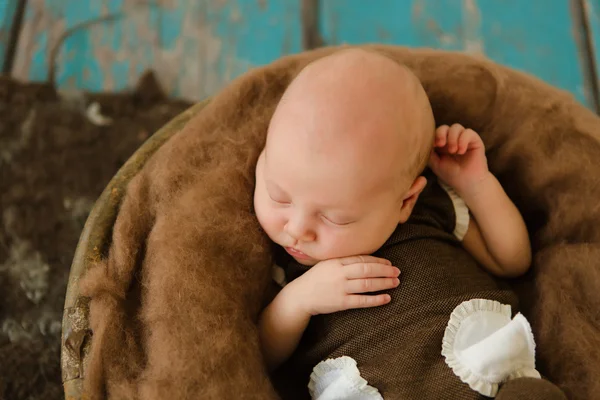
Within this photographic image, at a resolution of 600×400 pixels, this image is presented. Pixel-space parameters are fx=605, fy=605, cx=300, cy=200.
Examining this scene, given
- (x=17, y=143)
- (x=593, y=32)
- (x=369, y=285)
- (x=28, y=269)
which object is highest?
(x=593, y=32)

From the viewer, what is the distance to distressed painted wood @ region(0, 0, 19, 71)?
4.30 feet

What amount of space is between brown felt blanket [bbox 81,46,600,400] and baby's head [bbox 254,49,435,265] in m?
0.09

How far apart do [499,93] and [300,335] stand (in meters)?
0.44

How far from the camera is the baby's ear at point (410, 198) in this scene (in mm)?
730

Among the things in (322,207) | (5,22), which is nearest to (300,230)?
(322,207)

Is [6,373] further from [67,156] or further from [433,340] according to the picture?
[433,340]

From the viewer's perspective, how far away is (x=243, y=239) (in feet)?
2.50

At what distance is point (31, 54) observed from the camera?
132 centimetres

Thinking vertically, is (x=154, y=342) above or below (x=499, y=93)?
below

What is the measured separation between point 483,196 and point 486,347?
231 mm

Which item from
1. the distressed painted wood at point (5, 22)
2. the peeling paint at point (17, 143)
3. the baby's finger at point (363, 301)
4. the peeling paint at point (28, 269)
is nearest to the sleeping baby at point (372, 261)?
the baby's finger at point (363, 301)

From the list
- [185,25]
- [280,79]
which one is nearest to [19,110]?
[185,25]

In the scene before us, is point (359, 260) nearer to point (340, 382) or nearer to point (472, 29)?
point (340, 382)

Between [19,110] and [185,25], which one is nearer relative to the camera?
[19,110]
